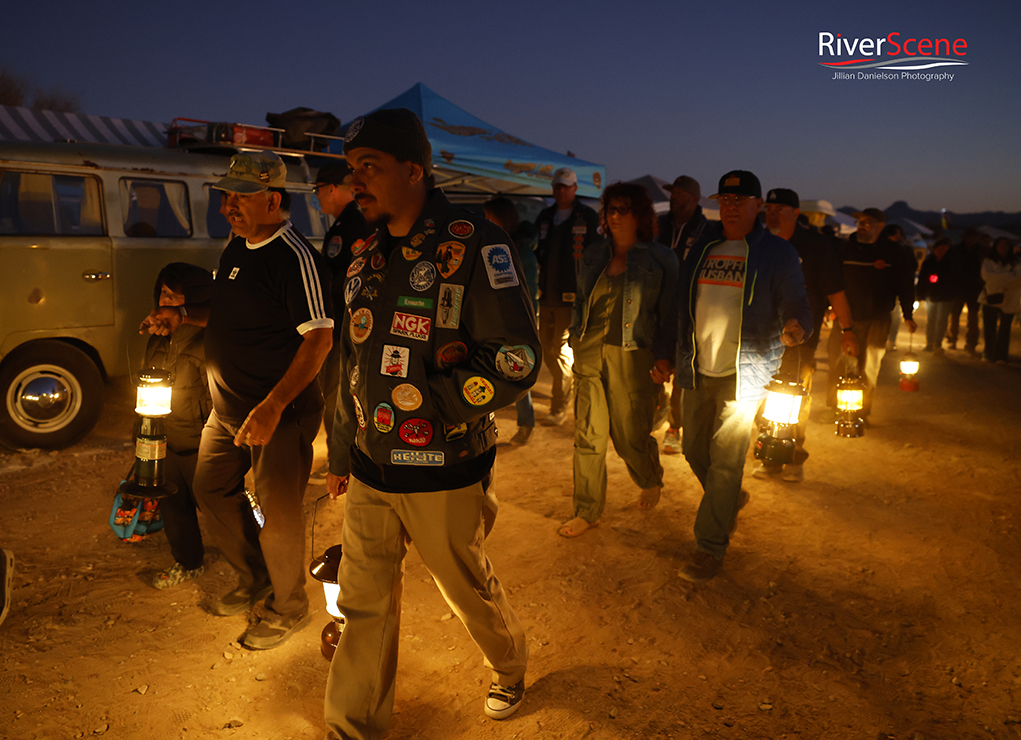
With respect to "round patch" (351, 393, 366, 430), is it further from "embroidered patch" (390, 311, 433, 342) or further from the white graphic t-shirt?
the white graphic t-shirt

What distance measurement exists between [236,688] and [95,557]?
184cm

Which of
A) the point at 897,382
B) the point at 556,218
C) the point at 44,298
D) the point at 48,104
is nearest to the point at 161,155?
the point at 44,298

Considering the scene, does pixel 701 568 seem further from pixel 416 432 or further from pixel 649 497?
pixel 416 432

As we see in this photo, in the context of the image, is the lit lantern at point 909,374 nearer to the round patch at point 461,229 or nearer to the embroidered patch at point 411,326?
the round patch at point 461,229

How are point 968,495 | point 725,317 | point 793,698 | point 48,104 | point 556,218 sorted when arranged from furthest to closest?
point 48,104 → point 556,218 → point 968,495 → point 725,317 → point 793,698

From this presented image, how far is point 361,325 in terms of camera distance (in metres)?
2.38

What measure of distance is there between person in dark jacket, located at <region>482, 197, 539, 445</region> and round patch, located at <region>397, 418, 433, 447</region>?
129 inches

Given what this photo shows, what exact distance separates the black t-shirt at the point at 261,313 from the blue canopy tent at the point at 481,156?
6.09m

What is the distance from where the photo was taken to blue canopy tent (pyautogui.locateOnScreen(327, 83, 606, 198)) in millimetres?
9234

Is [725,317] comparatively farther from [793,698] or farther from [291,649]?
[291,649]

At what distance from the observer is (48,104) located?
89.6 ft

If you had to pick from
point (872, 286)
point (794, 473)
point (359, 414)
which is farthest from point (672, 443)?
point (359, 414)

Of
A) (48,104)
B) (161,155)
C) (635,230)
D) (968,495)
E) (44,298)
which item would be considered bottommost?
(968,495)

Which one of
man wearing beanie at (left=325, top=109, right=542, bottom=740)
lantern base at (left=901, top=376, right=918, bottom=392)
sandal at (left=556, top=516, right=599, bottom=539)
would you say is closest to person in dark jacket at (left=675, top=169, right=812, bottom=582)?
sandal at (left=556, top=516, right=599, bottom=539)
